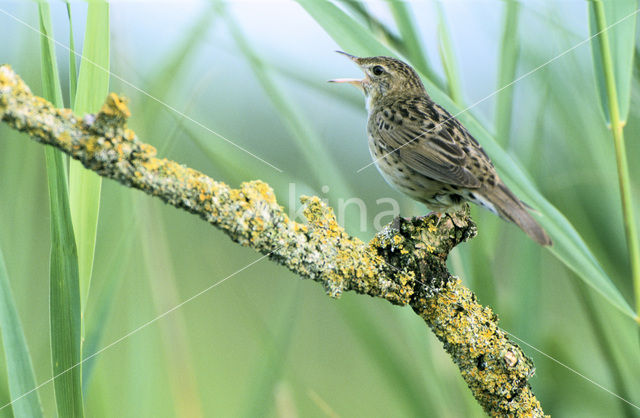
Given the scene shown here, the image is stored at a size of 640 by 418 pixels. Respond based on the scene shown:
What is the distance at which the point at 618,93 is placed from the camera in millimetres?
1264

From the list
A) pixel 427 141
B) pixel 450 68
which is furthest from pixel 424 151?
pixel 450 68

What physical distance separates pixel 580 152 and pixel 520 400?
0.85m

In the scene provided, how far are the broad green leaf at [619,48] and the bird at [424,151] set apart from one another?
31 cm

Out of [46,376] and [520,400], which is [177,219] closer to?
[46,376]

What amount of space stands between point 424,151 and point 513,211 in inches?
16.1

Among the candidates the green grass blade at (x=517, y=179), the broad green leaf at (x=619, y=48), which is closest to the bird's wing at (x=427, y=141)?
the green grass blade at (x=517, y=179)

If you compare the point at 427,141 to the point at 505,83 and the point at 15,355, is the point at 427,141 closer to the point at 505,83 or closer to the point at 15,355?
the point at 505,83

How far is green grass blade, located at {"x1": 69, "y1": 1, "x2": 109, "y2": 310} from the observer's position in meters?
1.07

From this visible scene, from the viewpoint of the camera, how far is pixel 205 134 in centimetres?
149

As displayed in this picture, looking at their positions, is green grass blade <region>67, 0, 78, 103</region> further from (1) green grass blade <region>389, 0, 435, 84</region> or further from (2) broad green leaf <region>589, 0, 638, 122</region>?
(2) broad green leaf <region>589, 0, 638, 122</region>

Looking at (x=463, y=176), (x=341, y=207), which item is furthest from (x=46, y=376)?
(x=463, y=176)

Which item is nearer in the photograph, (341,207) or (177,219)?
(341,207)

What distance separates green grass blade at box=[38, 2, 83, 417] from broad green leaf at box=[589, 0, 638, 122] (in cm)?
116

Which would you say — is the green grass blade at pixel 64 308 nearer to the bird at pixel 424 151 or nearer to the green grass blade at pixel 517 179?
the green grass blade at pixel 517 179
